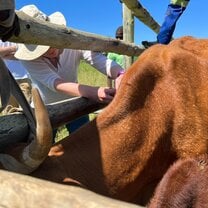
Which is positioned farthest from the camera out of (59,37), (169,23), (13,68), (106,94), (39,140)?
(13,68)

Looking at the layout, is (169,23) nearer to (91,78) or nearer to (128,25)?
(128,25)

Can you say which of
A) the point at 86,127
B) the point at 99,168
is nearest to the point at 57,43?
the point at 86,127

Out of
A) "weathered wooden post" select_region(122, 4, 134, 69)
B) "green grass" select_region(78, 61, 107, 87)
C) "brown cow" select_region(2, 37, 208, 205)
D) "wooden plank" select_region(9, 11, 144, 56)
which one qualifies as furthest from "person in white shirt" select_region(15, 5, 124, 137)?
"green grass" select_region(78, 61, 107, 87)

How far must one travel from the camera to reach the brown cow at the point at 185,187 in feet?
4.68

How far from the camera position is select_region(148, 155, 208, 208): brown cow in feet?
4.68

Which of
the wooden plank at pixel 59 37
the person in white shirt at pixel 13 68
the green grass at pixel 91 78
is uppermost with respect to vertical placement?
the wooden plank at pixel 59 37

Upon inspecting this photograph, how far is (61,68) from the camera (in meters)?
4.66

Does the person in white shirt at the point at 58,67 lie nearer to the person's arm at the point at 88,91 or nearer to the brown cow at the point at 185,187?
the person's arm at the point at 88,91

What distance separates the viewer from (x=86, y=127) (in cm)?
298

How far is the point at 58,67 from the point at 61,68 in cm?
5

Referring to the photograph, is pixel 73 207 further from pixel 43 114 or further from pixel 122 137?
pixel 122 137

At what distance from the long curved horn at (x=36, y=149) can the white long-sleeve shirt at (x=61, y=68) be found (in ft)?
5.50

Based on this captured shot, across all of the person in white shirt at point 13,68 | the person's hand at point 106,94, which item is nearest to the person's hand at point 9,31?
the person's hand at point 106,94

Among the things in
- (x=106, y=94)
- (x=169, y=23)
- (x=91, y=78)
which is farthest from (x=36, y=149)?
(x=91, y=78)
